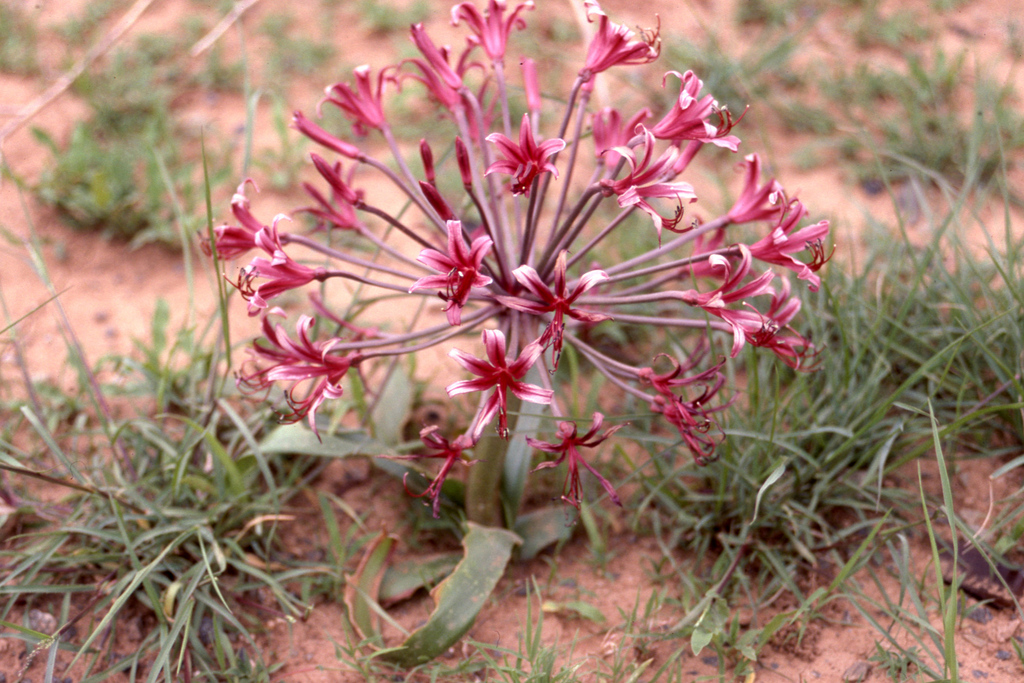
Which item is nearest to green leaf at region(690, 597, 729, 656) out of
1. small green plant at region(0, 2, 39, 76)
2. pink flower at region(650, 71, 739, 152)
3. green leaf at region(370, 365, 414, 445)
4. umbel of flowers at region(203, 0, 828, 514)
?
umbel of flowers at region(203, 0, 828, 514)

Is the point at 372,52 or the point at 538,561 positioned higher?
the point at 372,52

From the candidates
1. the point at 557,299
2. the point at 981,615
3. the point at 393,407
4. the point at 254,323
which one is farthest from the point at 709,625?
the point at 254,323

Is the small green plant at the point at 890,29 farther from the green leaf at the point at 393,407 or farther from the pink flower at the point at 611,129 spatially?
the green leaf at the point at 393,407

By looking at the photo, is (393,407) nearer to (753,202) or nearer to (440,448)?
(440,448)

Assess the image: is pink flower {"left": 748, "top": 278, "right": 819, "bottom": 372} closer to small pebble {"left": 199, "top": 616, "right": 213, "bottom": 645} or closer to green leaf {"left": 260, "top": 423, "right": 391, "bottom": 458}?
green leaf {"left": 260, "top": 423, "right": 391, "bottom": 458}

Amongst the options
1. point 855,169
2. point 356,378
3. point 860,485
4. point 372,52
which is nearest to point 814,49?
point 855,169

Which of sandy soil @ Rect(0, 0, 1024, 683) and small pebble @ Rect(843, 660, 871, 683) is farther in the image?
sandy soil @ Rect(0, 0, 1024, 683)

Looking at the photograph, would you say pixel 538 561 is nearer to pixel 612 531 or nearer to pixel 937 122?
pixel 612 531
